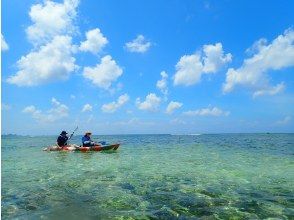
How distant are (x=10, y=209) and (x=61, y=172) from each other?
9034 millimetres

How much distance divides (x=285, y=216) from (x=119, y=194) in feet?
20.1

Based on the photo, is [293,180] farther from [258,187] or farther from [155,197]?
[155,197]

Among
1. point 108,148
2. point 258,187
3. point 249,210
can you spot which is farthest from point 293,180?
point 108,148

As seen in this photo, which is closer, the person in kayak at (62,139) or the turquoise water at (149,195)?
the turquoise water at (149,195)

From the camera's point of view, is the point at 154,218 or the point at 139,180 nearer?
the point at 154,218

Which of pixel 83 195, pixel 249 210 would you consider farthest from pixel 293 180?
pixel 83 195

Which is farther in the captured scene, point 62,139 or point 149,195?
point 62,139

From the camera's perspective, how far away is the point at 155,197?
1232 centimetres

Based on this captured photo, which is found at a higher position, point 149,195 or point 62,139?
point 62,139

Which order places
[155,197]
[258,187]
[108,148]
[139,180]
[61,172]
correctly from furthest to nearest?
[108,148], [61,172], [139,180], [258,187], [155,197]

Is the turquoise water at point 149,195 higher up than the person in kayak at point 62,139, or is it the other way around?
the person in kayak at point 62,139

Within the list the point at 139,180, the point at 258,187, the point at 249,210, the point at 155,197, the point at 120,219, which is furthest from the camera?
the point at 139,180

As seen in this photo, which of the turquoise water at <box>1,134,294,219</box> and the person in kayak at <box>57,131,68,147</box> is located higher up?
the person in kayak at <box>57,131,68,147</box>

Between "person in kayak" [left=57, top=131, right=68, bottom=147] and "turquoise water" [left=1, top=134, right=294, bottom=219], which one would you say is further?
"person in kayak" [left=57, top=131, right=68, bottom=147]
